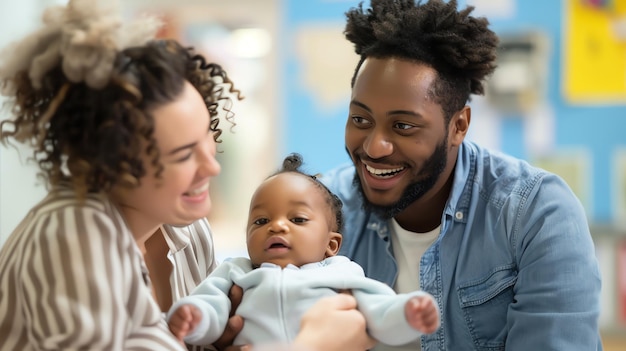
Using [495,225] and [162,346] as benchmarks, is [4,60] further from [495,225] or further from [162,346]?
[495,225]

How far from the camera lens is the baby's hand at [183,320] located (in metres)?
1.16

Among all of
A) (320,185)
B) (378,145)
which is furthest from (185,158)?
(378,145)

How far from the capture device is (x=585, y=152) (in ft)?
11.3

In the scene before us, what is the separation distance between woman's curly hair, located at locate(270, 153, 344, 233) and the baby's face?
20 mm

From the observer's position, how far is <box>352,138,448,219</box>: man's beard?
1.71 meters

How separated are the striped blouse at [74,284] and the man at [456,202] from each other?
738 mm

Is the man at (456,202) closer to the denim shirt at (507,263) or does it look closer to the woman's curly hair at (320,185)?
the denim shirt at (507,263)

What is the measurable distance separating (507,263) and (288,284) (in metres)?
0.59

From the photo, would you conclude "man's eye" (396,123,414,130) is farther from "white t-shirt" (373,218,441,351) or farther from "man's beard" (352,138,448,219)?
"white t-shirt" (373,218,441,351)

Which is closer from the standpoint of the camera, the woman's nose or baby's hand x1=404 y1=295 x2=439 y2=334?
baby's hand x1=404 y1=295 x2=439 y2=334

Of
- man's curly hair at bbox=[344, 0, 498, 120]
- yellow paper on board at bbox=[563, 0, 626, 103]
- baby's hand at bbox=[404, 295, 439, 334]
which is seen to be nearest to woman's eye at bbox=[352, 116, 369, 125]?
man's curly hair at bbox=[344, 0, 498, 120]

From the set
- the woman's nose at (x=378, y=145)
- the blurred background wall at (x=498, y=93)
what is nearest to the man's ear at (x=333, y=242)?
the woman's nose at (x=378, y=145)

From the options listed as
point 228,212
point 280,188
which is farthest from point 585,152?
point 280,188

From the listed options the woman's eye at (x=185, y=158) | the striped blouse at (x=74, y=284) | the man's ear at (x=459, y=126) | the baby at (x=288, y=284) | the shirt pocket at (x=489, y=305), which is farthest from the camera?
the man's ear at (x=459, y=126)
